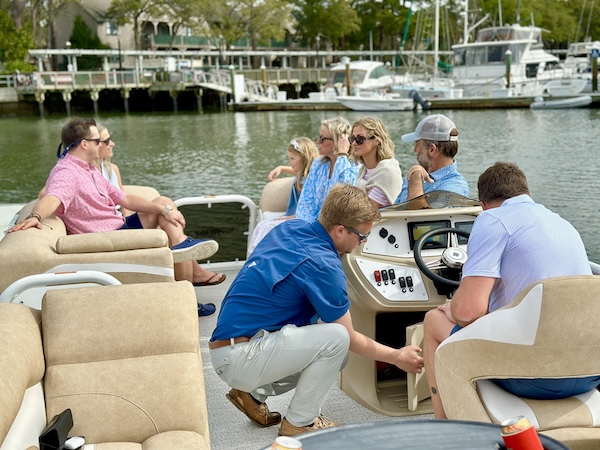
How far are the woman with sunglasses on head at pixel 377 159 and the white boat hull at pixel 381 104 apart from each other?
29.6 metres

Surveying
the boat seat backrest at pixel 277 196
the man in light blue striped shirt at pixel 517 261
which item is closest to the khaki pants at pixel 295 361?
the man in light blue striped shirt at pixel 517 261

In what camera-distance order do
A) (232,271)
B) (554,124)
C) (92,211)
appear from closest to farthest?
(92,211)
(232,271)
(554,124)

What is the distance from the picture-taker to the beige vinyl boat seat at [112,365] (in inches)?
94.2

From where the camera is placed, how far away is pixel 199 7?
48.8 meters

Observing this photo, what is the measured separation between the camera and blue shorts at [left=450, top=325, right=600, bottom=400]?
2.30 metres

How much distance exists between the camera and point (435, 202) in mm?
3410

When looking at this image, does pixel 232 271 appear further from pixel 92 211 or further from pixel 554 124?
pixel 554 124

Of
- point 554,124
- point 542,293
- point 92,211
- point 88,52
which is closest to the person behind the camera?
point 542,293

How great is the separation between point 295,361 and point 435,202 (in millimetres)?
1046

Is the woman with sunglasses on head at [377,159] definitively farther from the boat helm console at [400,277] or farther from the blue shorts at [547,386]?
the blue shorts at [547,386]

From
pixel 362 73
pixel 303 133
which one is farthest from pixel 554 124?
pixel 362 73

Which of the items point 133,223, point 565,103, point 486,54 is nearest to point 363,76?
point 486,54

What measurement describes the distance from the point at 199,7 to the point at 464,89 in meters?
21.2

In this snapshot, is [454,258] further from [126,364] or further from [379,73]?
[379,73]
